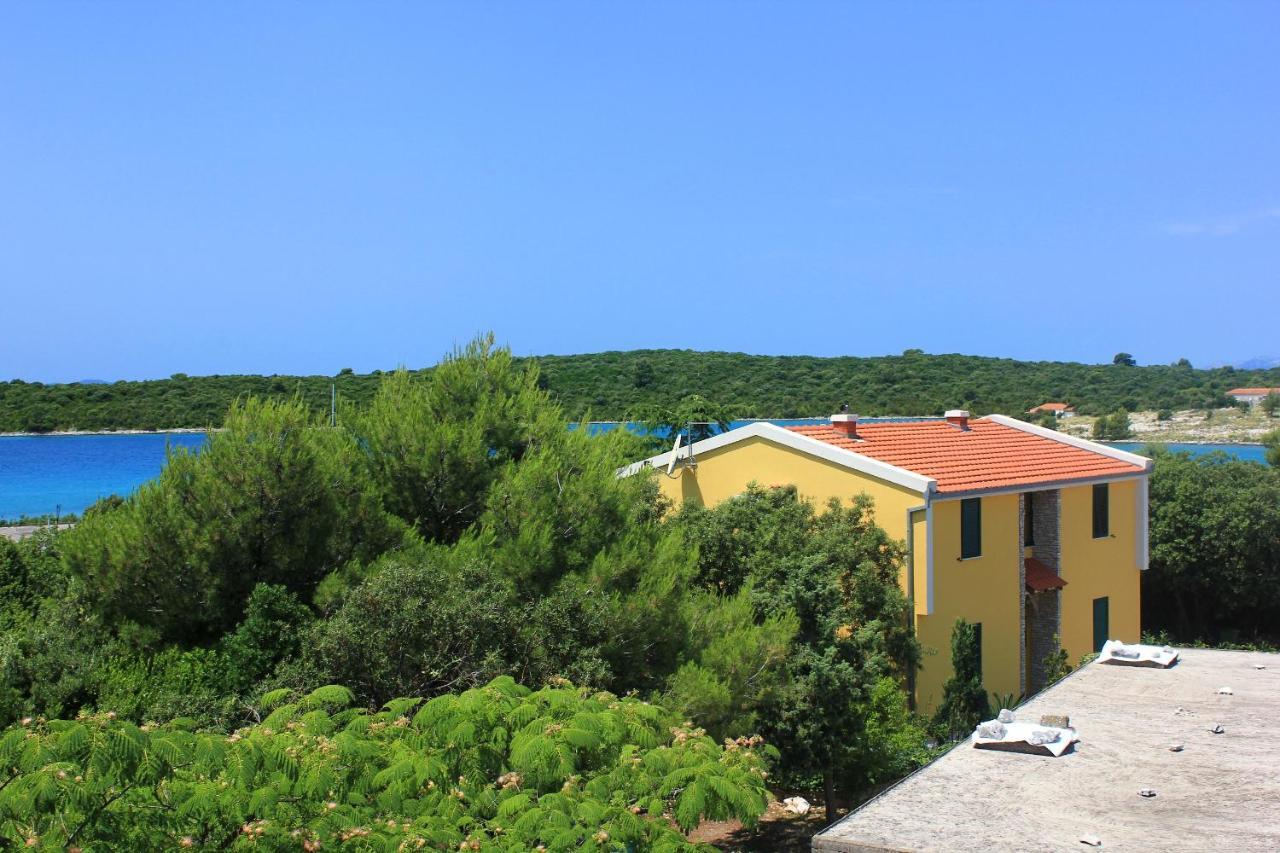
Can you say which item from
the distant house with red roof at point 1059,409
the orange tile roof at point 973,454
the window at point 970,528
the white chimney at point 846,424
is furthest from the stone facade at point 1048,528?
the distant house with red roof at point 1059,409

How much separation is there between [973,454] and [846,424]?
3378 mm

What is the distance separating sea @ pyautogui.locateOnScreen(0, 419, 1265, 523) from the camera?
58.0 metres

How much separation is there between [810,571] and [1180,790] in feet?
24.8

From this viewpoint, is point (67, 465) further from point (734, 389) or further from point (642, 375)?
point (734, 389)

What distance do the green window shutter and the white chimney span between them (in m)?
8.61

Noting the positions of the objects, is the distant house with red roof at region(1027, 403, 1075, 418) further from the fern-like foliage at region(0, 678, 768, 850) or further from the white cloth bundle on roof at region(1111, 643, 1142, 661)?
the fern-like foliage at region(0, 678, 768, 850)

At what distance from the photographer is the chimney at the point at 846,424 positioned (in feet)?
90.0

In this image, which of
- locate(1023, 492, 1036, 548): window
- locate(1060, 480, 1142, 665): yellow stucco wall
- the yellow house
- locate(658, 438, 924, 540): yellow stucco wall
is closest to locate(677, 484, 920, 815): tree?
locate(658, 438, 924, 540): yellow stucco wall

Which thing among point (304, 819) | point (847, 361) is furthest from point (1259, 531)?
point (847, 361)

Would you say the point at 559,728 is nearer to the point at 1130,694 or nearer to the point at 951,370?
the point at 1130,694

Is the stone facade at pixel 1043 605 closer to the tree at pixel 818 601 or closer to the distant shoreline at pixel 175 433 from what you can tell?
the tree at pixel 818 601

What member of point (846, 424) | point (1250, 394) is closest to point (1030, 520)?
point (846, 424)

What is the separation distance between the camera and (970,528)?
2567 cm

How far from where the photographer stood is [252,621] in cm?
1438
